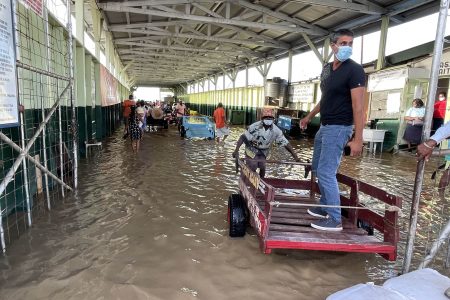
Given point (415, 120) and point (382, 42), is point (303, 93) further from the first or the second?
point (415, 120)

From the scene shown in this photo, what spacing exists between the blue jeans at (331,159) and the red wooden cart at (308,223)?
24cm

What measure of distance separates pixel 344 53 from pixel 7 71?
3.13 m

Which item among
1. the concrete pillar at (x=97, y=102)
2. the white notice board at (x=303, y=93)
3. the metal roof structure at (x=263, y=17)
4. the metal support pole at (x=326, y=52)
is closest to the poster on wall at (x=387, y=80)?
the metal roof structure at (x=263, y=17)

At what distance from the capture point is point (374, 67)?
13.1m

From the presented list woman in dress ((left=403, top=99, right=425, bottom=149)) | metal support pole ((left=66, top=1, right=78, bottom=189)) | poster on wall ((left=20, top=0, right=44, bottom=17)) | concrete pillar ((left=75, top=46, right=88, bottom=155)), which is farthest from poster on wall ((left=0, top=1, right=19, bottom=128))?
woman in dress ((left=403, top=99, right=425, bottom=149))

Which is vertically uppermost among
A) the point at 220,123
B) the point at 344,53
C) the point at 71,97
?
the point at 344,53

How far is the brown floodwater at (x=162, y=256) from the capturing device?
275 centimetres

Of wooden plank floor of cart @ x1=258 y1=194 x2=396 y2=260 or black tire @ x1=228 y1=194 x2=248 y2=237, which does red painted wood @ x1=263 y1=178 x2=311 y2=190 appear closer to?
Result: black tire @ x1=228 y1=194 x2=248 y2=237

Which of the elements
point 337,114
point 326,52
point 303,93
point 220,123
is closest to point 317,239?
point 337,114

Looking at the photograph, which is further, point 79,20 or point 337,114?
point 79,20

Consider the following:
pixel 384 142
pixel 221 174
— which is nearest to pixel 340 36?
pixel 221 174

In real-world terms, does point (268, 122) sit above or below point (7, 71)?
below

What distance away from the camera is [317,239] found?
117 inches

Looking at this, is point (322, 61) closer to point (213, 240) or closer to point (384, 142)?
point (384, 142)
